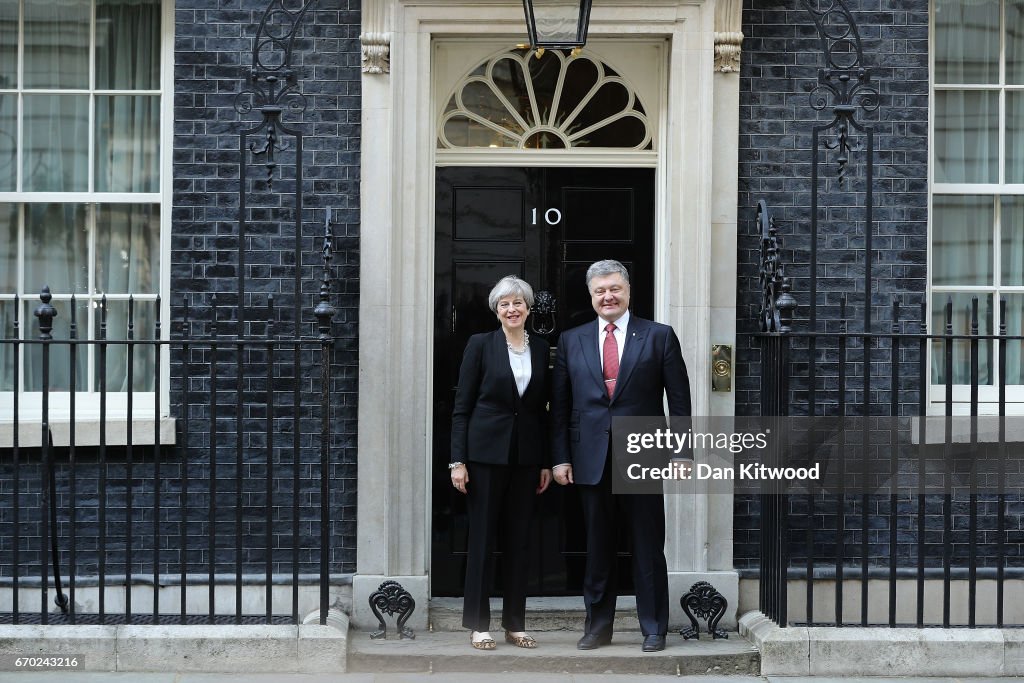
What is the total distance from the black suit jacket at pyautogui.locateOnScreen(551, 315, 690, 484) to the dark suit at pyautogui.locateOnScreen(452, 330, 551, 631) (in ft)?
0.39

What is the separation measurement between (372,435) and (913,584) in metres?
3.30

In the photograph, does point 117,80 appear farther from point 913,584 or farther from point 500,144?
point 913,584

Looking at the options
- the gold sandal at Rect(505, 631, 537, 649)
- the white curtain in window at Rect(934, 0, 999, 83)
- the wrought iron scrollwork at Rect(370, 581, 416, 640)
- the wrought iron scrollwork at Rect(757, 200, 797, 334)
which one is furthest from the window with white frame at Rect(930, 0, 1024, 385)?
the wrought iron scrollwork at Rect(370, 581, 416, 640)

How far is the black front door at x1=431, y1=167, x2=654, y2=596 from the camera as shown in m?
7.43

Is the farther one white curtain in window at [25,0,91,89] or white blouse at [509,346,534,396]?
white curtain in window at [25,0,91,89]

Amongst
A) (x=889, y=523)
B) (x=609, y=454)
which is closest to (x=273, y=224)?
(x=609, y=454)

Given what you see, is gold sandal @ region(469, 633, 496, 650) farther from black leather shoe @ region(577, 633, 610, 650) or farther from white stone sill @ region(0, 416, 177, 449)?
white stone sill @ region(0, 416, 177, 449)

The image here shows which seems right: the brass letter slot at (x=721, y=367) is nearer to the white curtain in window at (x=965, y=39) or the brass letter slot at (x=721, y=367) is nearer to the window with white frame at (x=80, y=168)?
the white curtain in window at (x=965, y=39)

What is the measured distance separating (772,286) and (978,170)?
1.98 m

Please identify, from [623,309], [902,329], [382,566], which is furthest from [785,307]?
[382,566]

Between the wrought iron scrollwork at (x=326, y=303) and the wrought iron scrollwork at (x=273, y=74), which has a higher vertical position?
the wrought iron scrollwork at (x=273, y=74)

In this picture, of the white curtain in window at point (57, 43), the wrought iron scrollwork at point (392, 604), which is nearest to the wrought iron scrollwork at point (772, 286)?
the wrought iron scrollwork at point (392, 604)

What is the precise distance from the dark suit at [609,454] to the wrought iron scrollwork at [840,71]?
5.43 feet

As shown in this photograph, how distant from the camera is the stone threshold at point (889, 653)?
6363 millimetres
